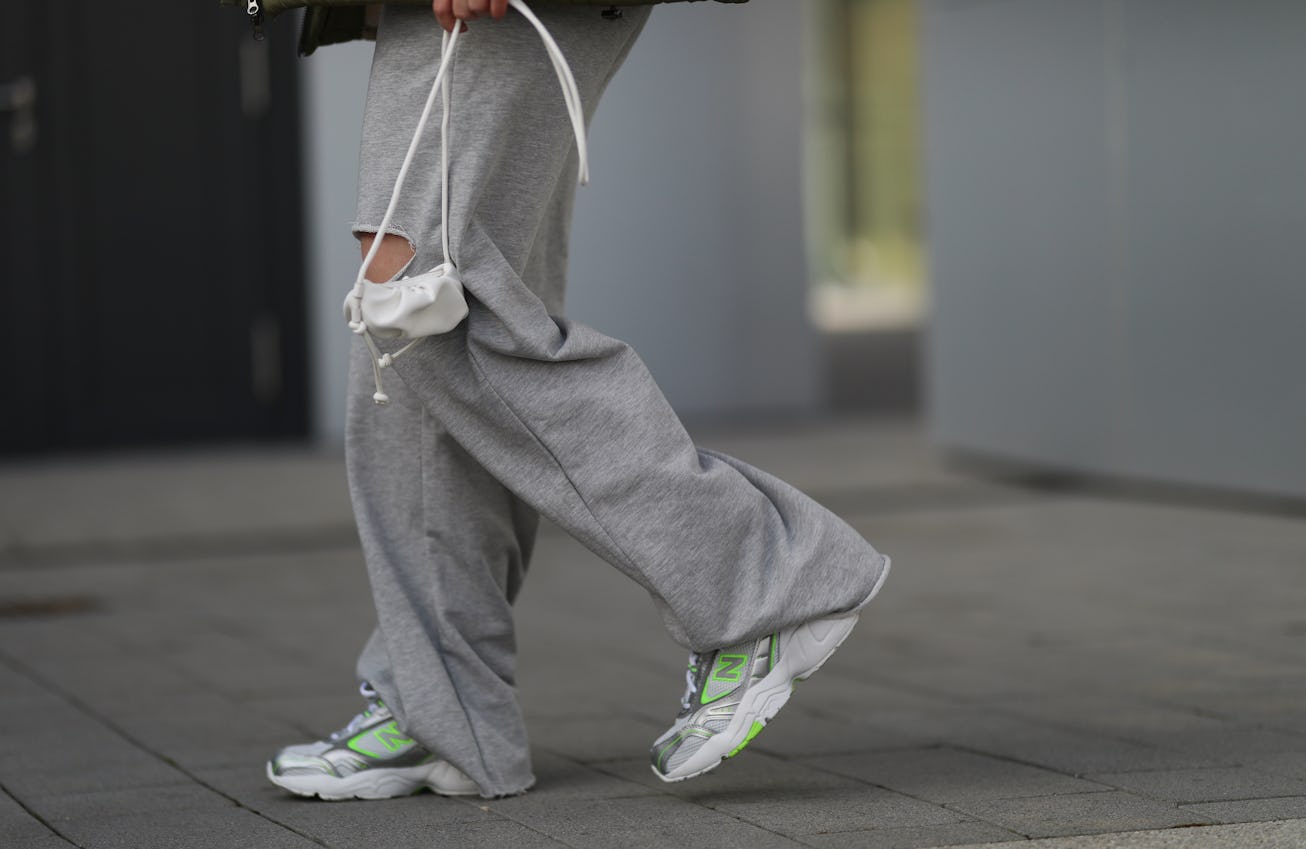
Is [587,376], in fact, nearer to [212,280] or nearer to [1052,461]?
[1052,461]

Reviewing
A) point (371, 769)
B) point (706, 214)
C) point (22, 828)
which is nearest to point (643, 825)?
point (371, 769)

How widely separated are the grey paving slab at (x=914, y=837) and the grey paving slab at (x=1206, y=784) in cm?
28

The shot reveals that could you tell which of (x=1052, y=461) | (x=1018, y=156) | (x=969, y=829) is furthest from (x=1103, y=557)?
(x=969, y=829)

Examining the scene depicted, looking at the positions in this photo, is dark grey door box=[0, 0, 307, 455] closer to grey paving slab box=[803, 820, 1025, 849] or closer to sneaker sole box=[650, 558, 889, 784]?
sneaker sole box=[650, 558, 889, 784]

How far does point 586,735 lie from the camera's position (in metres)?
2.87

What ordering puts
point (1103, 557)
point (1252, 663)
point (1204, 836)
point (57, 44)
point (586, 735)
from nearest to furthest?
1. point (1204, 836)
2. point (586, 735)
3. point (1252, 663)
4. point (1103, 557)
5. point (57, 44)

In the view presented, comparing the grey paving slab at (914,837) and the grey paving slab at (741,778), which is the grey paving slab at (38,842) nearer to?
the grey paving slab at (741,778)

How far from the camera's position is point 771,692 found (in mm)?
2273

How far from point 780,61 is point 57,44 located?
2.91m

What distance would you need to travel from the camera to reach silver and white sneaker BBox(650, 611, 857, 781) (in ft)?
7.41

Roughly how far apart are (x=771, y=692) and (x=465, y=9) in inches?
33.8

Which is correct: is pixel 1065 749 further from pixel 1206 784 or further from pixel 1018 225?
pixel 1018 225

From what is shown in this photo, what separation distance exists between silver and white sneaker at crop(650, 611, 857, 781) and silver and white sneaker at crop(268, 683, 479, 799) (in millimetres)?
310

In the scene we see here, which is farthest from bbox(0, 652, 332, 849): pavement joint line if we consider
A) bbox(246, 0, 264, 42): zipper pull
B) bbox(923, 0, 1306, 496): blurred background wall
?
bbox(923, 0, 1306, 496): blurred background wall
